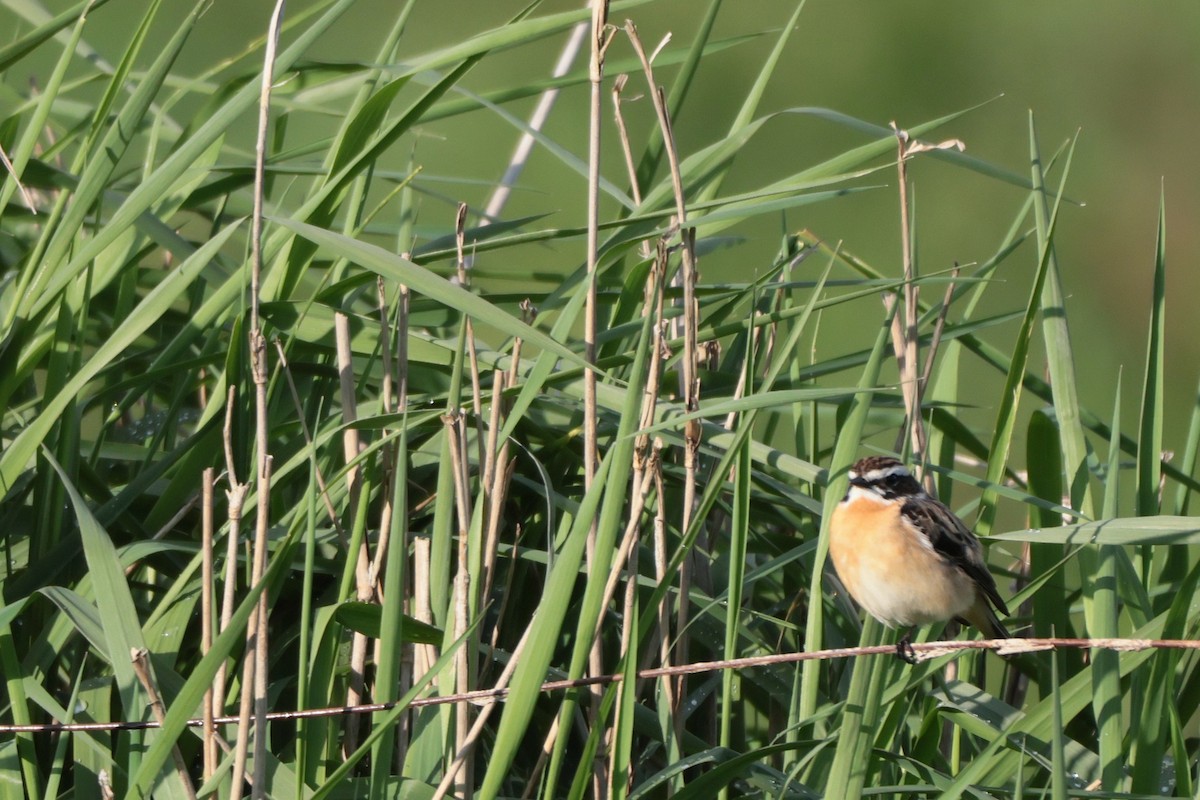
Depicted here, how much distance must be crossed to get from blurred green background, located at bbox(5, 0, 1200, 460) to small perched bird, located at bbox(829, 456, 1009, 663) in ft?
15.3

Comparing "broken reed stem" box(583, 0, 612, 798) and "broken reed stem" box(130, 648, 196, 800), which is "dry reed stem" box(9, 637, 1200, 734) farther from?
"broken reed stem" box(583, 0, 612, 798)

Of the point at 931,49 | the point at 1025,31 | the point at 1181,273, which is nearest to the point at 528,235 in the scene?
the point at 1181,273

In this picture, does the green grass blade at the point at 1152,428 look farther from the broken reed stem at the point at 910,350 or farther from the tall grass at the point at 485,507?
the broken reed stem at the point at 910,350

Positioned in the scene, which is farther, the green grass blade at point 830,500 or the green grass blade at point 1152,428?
the green grass blade at point 1152,428

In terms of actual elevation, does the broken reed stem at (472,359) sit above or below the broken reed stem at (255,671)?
above

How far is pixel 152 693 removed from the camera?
1.98 metres

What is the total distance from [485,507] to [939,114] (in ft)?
24.1

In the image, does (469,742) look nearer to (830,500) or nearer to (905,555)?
A: (830,500)

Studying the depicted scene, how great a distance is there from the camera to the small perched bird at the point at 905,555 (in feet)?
8.20

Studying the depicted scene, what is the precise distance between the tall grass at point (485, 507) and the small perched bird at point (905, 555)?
3.7 inches

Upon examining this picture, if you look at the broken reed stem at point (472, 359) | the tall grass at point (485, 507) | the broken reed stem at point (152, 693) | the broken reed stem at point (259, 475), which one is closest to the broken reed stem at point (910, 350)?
the tall grass at point (485, 507)

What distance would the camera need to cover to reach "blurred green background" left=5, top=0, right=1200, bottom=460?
315 inches

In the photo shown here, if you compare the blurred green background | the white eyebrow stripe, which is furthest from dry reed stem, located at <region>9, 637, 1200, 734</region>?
the blurred green background

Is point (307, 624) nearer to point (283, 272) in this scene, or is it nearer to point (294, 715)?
point (294, 715)
